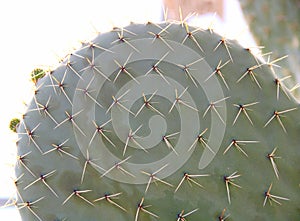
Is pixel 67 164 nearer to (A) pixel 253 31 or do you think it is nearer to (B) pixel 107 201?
(B) pixel 107 201

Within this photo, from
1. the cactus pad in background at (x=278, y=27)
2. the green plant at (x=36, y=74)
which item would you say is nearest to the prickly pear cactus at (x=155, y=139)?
the green plant at (x=36, y=74)

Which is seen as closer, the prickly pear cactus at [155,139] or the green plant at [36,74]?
the prickly pear cactus at [155,139]

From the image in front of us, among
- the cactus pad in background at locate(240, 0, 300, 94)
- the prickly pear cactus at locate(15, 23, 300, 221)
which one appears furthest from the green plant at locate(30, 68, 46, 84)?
the cactus pad in background at locate(240, 0, 300, 94)

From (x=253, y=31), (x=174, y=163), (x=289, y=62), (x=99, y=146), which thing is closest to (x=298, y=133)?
(x=174, y=163)

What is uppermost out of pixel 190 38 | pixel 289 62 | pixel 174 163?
pixel 190 38

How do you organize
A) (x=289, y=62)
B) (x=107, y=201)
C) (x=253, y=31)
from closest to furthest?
(x=107, y=201)
(x=289, y=62)
(x=253, y=31)

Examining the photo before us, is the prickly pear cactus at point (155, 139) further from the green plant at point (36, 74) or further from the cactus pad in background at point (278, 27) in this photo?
the cactus pad in background at point (278, 27)

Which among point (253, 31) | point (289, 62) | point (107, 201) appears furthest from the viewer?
point (253, 31)
